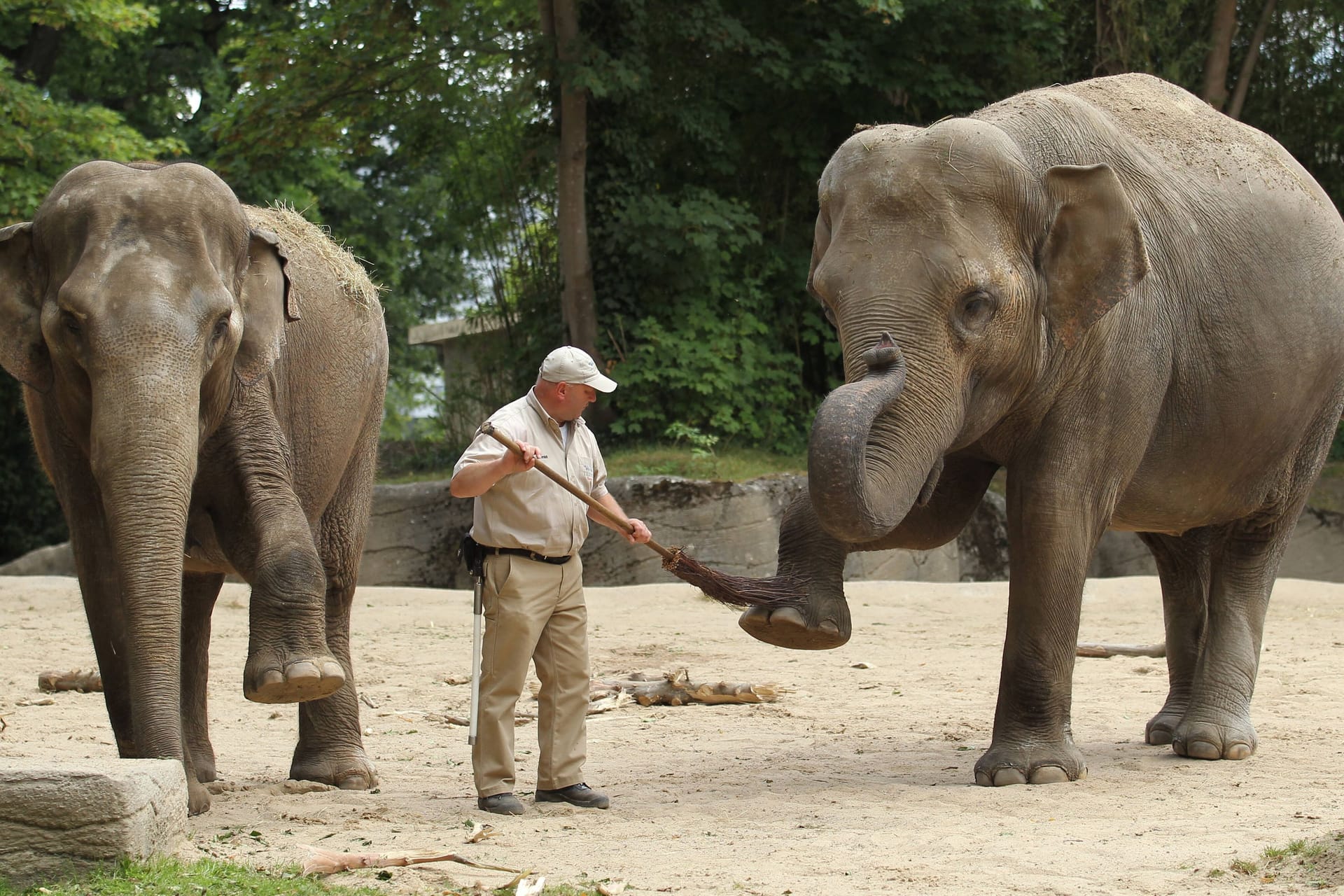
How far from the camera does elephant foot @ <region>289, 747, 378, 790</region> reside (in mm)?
6656

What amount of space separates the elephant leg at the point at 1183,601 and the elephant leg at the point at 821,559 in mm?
1297

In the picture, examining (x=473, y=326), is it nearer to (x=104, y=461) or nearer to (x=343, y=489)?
(x=343, y=489)

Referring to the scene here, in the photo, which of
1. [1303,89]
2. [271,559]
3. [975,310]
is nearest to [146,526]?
[271,559]

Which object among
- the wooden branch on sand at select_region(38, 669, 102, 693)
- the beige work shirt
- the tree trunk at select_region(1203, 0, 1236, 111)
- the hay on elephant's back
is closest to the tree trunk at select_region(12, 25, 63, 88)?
the tree trunk at select_region(1203, 0, 1236, 111)

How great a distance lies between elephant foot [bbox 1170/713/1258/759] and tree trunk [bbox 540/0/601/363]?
10.9 meters

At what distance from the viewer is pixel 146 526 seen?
16.6 feet

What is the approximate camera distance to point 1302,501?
26.0ft

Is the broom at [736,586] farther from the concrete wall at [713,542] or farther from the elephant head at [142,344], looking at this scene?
the concrete wall at [713,542]

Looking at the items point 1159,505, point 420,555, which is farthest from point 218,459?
point 420,555

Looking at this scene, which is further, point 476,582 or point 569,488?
point 476,582

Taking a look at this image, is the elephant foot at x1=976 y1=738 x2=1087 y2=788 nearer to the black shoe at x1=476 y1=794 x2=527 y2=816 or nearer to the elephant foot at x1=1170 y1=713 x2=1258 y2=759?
the elephant foot at x1=1170 y1=713 x2=1258 y2=759

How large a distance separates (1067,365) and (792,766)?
2041 millimetres

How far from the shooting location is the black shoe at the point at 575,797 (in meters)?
6.00

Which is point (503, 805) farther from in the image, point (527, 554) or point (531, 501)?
point (531, 501)
